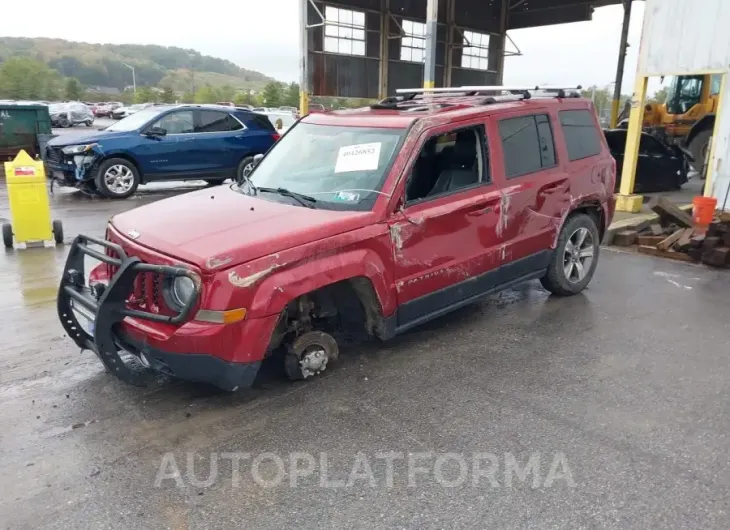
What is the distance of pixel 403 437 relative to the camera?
11.1ft

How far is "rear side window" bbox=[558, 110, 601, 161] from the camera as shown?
18.2 feet

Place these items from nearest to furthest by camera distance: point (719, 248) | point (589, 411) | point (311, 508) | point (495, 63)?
point (311, 508) < point (589, 411) < point (719, 248) < point (495, 63)

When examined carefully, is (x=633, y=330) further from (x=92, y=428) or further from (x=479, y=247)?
(x=92, y=428)

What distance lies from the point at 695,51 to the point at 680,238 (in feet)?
10.4

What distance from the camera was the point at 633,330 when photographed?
5086 millimetres

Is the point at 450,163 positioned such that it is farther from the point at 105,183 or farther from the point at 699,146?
the point at 699,146

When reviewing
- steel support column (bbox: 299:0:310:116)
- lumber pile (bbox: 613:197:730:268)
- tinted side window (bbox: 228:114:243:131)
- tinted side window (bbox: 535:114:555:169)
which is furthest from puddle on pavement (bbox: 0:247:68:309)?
steel support column (bbox: 299:0:310:116)

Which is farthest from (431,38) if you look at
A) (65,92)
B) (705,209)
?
(65,92)

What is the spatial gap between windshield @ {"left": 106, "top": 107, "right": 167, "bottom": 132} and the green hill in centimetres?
12314

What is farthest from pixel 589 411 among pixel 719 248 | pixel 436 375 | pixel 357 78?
pixel 357 78

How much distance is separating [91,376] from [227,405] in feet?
3.51

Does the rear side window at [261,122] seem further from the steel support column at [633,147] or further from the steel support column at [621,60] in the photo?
the steel support column at [621,60]

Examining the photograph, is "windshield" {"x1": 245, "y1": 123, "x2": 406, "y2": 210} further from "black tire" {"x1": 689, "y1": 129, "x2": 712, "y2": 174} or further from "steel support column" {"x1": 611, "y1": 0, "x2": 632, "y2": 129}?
"steel support column" {"x1": 611, "y1": 0, "x2": 632, "y2": 129}

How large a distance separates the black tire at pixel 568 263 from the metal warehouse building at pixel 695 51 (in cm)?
403
